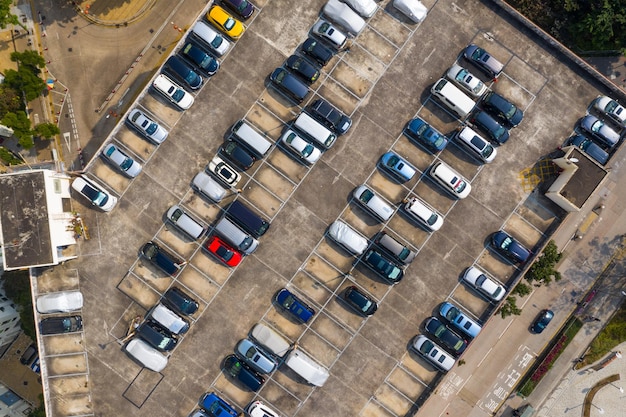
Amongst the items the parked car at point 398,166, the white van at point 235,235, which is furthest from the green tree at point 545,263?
the white van at point 235,235

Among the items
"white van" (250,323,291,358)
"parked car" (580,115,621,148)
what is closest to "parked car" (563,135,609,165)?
"parked car" (580,115,621,148)

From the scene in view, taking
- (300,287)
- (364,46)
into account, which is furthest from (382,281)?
(364,46)

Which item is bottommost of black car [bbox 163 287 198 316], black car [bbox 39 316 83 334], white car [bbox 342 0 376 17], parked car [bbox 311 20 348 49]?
black car [bbox 39 316 83 334]

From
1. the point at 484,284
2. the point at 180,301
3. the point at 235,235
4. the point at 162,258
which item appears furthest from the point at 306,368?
the point at 484,284

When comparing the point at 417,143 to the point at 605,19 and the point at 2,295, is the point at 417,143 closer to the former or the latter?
the point at 605,19

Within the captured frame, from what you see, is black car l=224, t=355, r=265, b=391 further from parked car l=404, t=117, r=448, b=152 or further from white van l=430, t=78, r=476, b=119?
white van l=430, t=78, r=476, b=119

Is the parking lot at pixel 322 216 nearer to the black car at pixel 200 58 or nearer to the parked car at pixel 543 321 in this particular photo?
the black car at pixel 200 58
